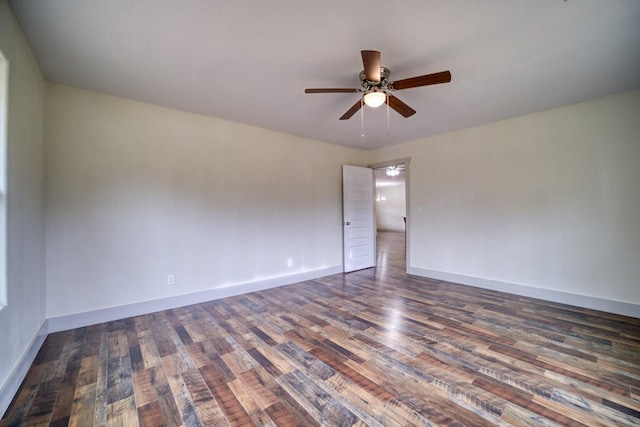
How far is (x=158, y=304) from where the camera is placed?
3.15 metres

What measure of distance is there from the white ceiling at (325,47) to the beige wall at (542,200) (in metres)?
0.46

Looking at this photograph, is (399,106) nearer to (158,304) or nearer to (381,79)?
(381,79)

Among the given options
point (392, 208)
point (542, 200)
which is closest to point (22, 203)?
point (542, 200)

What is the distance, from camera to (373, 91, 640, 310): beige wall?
9.70 feet

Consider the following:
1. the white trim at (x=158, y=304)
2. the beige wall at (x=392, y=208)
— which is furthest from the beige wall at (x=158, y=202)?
the beige wall at (x=392, y=208)

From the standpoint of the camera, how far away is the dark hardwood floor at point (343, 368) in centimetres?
153

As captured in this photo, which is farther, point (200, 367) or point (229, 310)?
point (229, 310)

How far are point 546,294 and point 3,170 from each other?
5615 millimetres

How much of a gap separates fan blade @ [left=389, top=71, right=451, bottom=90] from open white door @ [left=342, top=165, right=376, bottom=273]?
2.93 m

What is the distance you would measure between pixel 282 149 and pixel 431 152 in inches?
106

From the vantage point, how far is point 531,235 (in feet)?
11.7

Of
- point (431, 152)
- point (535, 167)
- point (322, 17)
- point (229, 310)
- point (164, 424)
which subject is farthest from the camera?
point (431, 152)

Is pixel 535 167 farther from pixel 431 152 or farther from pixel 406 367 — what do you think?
pixel 406 367

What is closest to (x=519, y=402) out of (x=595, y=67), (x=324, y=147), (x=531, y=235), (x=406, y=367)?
(x=406, y=367)
